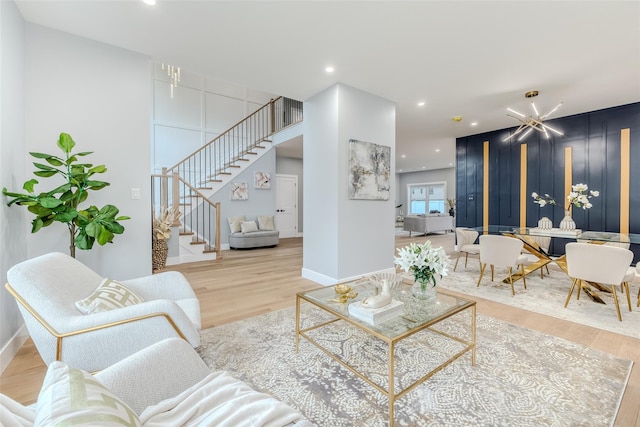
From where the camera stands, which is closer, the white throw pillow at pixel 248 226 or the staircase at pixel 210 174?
the staircase at pixel 210 174

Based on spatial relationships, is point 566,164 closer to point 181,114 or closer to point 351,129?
point 351,129

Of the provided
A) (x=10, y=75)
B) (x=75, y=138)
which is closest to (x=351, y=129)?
(x=75, y=138)

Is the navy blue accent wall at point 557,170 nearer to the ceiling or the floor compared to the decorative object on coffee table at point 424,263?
nearer to the ceiling

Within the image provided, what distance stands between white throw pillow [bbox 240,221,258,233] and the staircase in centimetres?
64

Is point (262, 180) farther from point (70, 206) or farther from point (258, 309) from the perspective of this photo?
point (70, 206)

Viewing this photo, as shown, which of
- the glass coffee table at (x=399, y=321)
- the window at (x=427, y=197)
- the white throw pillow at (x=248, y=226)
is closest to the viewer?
the glass coffee table at (x=399, y=321)

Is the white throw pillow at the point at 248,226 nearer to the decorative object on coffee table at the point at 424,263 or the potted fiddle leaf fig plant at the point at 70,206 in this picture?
→ the potted fiddle leaf fig plant at the point at 70,206

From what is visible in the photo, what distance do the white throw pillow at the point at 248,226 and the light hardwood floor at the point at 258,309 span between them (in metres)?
1.22

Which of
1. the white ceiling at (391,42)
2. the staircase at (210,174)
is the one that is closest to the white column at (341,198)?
the white ceiling at (391,42)

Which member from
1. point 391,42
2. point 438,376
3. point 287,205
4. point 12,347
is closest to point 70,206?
point 12,347

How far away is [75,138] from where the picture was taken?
107 inches

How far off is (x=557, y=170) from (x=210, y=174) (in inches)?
300

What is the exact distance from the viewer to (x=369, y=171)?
13.4 feet

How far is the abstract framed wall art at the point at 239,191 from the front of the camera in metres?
7.24
